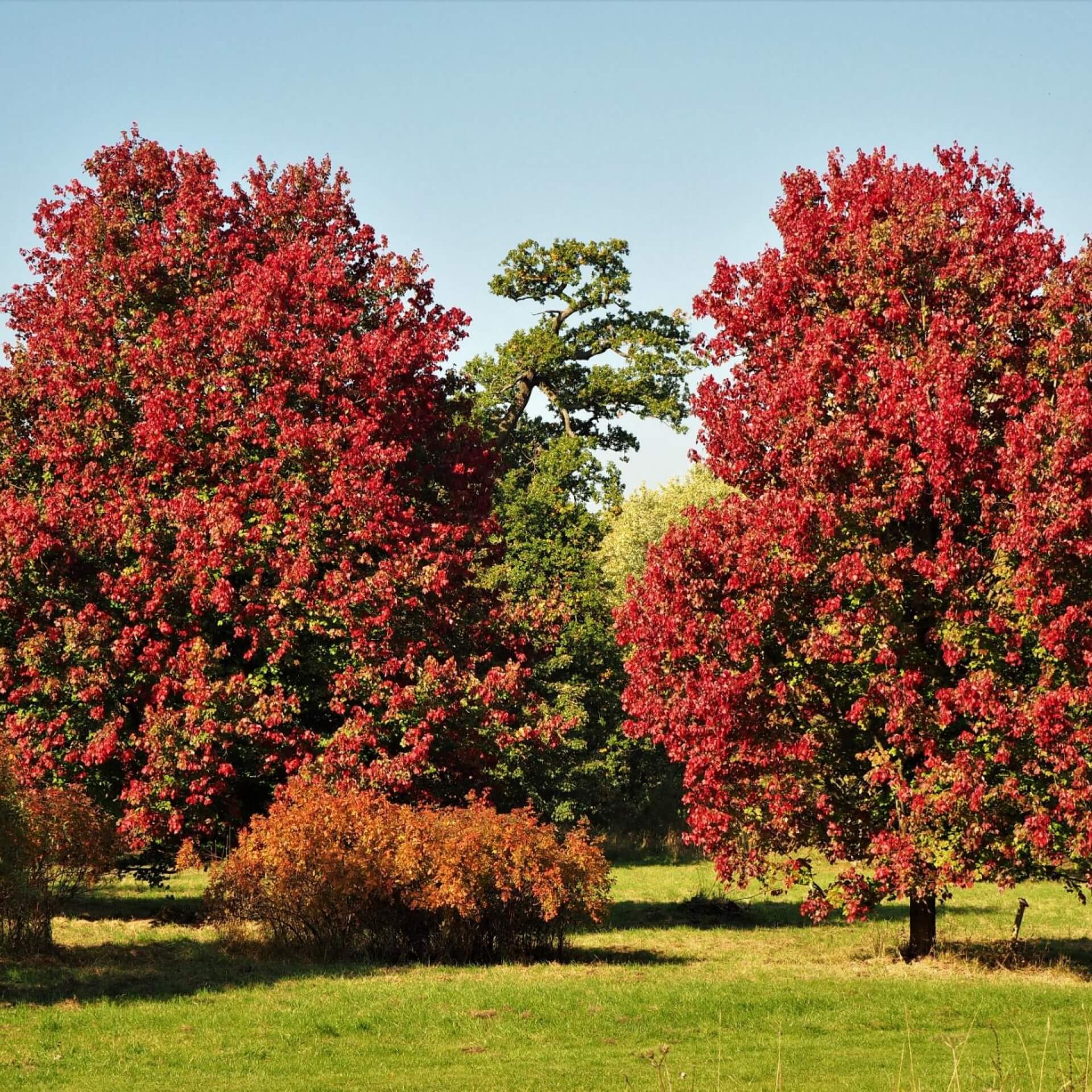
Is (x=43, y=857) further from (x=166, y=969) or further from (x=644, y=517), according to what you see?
(x=644, y=517)

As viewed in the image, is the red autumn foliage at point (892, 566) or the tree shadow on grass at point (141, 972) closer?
the tree shadow on grass at point (141, 972)

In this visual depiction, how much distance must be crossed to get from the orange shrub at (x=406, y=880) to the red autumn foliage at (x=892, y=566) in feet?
8.56

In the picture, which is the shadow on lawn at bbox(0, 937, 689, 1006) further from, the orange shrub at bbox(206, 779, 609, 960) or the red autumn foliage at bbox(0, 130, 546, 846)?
the red autumn foliage at bbox(0, 130, 546, 846)

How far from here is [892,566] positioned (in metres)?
19.2

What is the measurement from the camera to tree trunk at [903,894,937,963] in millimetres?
21609

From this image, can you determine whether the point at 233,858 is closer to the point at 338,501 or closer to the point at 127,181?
the point at 338,501

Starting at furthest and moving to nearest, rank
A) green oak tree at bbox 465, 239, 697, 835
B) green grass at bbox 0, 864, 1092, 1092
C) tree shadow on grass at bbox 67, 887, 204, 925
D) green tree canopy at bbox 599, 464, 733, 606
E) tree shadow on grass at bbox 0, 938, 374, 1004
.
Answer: green tree canopy at bbox 599, 464, 733, 606 < green oak tree at bbox 465, 239, 697, 835 < tree shadow on grass at bbox 67, 887, 204, 925 < tree shadow on grass at bbox 0, 938, 374, 1004 < green grass at bbox 0, 864, 1092, 1092

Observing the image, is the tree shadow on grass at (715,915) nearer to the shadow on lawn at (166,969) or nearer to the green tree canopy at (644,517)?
the shadow on lawn at (166,969)

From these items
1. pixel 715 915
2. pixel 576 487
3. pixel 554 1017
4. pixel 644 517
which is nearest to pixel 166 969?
pixel 554 1017

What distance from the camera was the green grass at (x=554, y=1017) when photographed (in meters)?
13.0

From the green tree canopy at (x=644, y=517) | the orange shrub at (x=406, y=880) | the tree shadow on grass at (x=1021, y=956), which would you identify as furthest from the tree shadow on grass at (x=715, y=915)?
the green tree canopy at (x=644, y=517)

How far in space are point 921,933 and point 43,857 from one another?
13.4 meters

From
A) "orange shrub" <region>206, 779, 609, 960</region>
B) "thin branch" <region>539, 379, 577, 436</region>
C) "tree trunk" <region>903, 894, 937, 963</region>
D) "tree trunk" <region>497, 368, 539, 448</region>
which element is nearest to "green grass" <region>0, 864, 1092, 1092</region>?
"tree trunk" <region>903, 894, 937, 963</region>

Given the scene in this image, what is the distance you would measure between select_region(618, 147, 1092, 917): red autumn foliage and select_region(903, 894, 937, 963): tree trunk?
129cm
